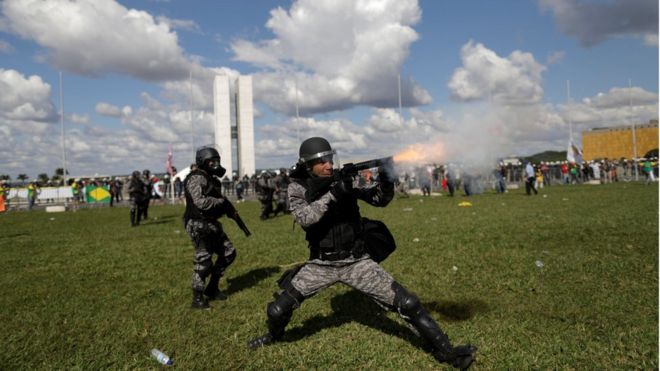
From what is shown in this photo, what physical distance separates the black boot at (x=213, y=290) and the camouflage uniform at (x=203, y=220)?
2 cm

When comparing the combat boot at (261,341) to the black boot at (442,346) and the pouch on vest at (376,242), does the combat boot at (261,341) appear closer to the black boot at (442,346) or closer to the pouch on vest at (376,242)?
the pouch on vest at (376,242)

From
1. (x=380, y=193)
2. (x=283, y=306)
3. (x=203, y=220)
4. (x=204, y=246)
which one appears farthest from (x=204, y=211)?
(x=380, y=193)

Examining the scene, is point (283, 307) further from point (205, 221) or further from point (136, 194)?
point (136, 194)

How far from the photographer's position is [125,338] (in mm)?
5449

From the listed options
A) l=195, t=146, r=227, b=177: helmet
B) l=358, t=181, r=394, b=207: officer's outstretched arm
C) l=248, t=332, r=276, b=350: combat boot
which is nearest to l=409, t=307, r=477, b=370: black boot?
l=358, t=181, r=394, b=207: officer's outstretched arm

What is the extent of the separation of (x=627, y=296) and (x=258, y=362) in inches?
192

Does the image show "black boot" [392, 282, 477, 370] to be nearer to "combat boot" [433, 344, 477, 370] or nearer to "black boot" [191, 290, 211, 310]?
"combat boot" [433, 344, 477, 370]

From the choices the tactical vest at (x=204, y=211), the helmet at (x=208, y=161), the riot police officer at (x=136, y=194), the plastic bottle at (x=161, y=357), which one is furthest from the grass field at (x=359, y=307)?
the riot police officer at (x=136, y=194)

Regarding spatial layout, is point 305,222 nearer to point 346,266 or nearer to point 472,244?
point 346,266

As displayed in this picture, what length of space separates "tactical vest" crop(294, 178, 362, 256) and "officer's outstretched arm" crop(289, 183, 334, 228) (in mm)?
65

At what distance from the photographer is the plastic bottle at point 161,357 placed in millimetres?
4718

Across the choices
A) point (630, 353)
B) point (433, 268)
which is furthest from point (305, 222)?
point (433, 268)

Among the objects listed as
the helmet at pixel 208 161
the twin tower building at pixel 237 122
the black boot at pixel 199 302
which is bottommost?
the black boot at pixel 199 302

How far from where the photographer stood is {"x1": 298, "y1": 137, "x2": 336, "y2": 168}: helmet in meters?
4.73
